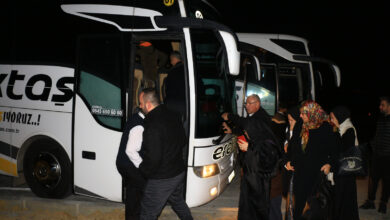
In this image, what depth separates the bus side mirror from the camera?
4.06 meters

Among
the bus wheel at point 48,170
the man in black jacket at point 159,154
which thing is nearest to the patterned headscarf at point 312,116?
the man in black jacket at point 159,154

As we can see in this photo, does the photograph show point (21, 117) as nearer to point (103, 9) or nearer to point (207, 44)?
point (103, 9)

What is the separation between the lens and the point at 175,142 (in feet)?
11.6

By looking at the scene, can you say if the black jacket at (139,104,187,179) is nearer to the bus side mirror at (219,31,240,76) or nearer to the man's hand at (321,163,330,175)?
the bus side mirror at (219,31,240,76)

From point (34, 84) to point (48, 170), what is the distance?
143 cm

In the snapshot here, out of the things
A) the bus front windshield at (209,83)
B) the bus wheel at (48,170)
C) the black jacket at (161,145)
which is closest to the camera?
the black jacket at (161,145)

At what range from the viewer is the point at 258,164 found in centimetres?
379

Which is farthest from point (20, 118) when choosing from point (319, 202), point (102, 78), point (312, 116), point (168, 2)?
point (319, 202)

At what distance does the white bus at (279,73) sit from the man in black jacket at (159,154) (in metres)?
6.28

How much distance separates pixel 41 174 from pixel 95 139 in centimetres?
134

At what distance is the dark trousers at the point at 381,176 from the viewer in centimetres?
513

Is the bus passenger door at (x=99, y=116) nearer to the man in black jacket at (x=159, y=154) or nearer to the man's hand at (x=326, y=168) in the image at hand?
the man in black jacket at (x=159, y=154)

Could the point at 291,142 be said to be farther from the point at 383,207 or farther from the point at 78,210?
the point at 78,210

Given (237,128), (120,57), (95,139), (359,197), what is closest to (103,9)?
(120,57)
